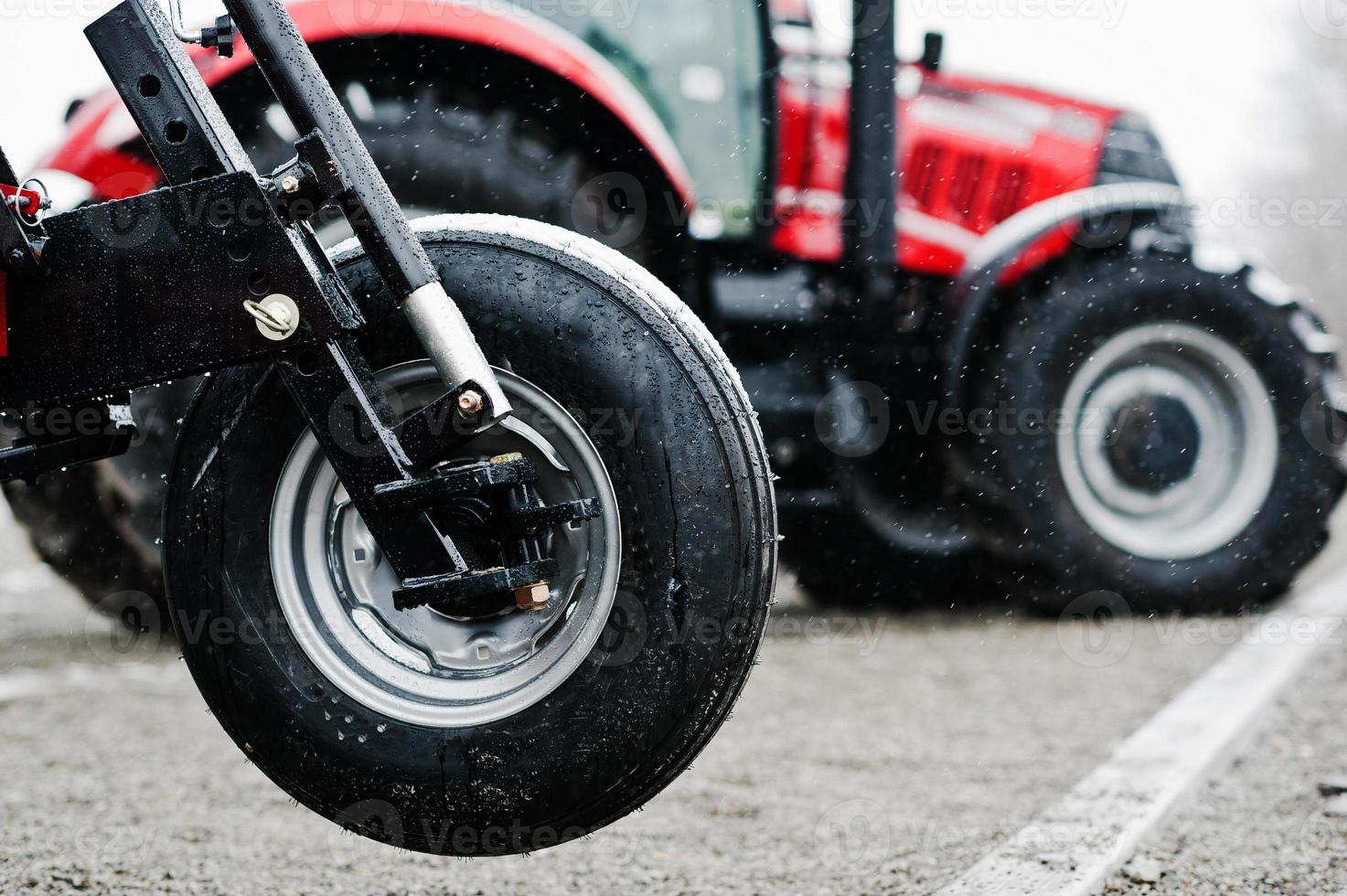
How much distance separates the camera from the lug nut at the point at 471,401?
4.60 ft

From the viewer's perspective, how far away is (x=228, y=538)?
154 cm

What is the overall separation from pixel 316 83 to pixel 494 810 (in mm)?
923

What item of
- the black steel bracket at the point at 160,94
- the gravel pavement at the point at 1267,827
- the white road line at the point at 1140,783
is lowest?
the gravel pavement at the point at 1267,827

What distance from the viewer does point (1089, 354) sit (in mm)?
3766

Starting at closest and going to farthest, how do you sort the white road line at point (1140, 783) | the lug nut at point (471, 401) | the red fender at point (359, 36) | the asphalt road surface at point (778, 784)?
1. the lug nut at point (471, 401)
2. the white road line at point (1140, 783)
3. the asphalt road surface at point (778, 784)
4. the red fender at point (359, 36)

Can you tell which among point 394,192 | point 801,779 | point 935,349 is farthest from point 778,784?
point 935,349

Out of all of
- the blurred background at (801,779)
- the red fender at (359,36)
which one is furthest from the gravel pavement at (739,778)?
the red fender at (359,36)

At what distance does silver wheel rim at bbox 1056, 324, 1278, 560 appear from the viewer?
3822 millimetres

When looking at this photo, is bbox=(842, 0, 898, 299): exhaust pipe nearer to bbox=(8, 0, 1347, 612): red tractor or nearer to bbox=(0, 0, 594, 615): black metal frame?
bbox=(8, 0, 1347, 612): red tractor

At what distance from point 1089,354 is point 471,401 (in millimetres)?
2826

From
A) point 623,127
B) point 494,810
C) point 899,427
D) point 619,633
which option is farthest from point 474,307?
point 899,427

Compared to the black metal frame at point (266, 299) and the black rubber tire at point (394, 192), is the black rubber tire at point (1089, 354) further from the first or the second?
the black metal frame at point (266, 299)

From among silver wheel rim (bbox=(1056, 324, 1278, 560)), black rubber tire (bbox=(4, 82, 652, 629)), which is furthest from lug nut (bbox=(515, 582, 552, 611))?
silver wheel rim (bbox=(1056, 324, 1278, 560))

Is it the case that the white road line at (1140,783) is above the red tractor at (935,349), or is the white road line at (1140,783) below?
below
